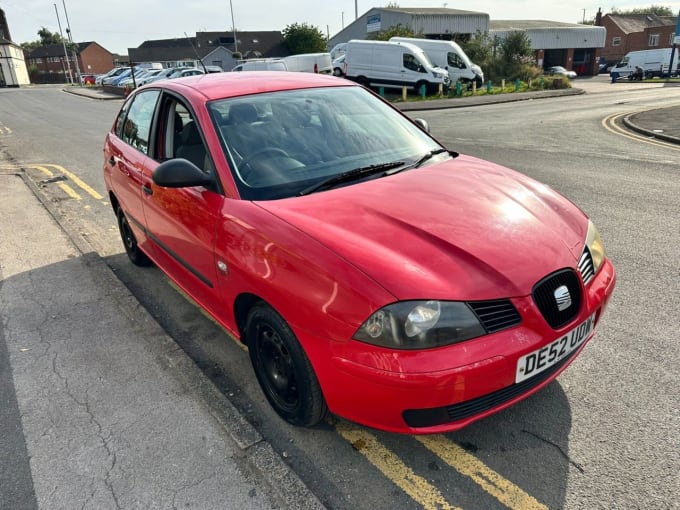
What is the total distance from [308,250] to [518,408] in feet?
4.87

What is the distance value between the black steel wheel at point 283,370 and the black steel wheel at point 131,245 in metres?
2.56

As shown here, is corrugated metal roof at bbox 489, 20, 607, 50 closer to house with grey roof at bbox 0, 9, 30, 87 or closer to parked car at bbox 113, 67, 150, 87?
parked car at bbox 113, 67, 150, 87

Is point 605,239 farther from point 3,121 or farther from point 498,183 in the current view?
point 3,121

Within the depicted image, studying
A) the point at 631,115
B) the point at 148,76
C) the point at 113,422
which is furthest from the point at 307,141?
the point at 148,76

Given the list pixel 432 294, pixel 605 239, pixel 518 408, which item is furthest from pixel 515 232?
pixel 605 239

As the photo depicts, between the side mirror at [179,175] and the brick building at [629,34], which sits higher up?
the brick building at [629,34]

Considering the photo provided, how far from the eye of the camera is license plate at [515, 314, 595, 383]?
6.94 feet

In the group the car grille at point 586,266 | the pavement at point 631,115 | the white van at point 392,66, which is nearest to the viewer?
the car grille at point 586,266

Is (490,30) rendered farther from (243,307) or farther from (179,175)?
(243,307)

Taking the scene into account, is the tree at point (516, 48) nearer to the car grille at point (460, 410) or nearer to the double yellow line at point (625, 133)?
the double yellow line at point (625, 133)

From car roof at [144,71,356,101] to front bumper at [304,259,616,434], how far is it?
1924 mm

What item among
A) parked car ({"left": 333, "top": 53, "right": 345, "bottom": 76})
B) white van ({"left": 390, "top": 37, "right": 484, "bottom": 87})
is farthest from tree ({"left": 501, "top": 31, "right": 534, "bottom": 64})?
parked car ({"left": 333, "top": 53, "right": 345, "bottom": 76})

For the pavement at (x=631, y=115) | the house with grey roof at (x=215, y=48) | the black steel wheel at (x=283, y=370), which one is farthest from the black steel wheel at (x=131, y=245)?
the house with grey roof at (x=215, y=48)

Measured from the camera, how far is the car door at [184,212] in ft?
9.59
